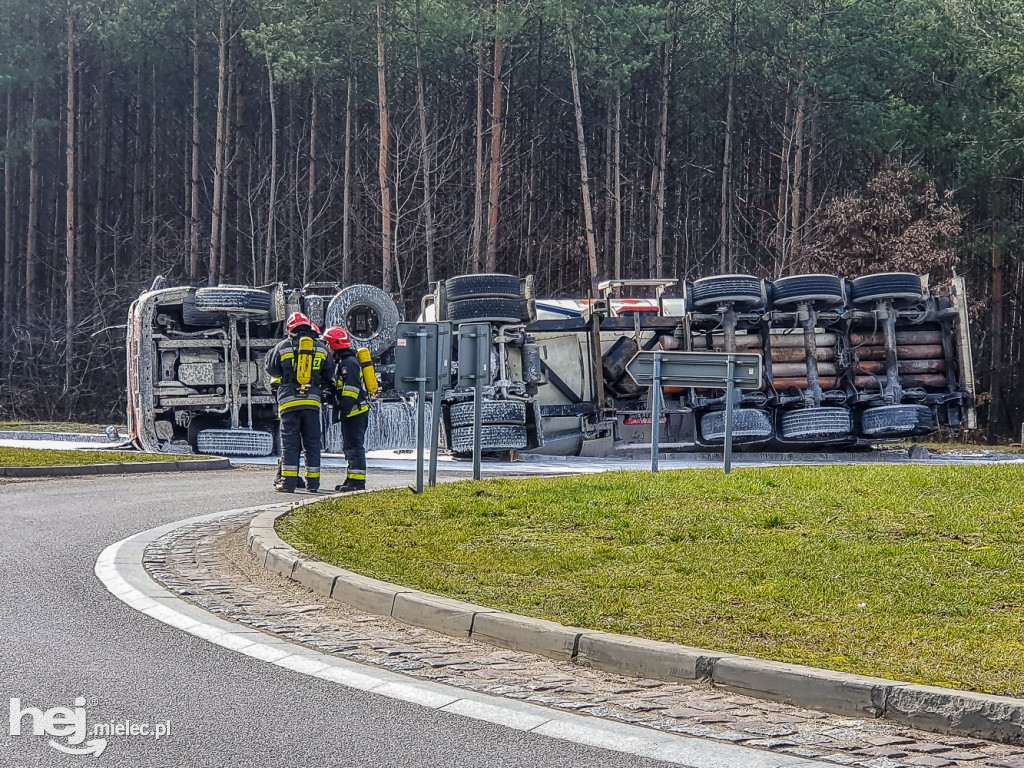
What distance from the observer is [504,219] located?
4616 centimetres

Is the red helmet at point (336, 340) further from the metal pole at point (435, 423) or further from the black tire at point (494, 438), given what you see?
the black tire at point (494, 438)

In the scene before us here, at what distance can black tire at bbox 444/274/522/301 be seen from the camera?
2098cm

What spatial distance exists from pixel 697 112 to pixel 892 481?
34.4m

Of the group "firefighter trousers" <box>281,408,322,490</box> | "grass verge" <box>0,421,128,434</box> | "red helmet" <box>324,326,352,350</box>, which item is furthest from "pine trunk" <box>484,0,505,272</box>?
"firefighter trousers" <box>281,408,322,490</box>

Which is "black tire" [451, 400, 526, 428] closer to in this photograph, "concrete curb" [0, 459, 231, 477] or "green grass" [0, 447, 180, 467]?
"concrete curb" [0, 459, 231, 477]

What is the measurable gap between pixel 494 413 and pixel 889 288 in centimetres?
736

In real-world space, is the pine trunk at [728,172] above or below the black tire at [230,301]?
above

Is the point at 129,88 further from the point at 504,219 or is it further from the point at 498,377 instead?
the point at 498,377

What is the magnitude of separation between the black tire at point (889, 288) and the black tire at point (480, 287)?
6190 mm

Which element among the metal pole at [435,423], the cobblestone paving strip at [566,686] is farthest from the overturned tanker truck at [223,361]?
the cobblestone paving strip at [566,686]

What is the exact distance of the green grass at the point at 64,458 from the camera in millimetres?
18062

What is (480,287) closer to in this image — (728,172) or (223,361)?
(223,361)

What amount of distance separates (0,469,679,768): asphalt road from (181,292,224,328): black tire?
1341 centimetres

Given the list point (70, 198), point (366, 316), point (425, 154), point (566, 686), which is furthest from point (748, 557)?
point (70, 198)
